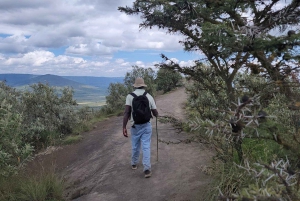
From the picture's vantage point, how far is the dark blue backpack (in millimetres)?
6457

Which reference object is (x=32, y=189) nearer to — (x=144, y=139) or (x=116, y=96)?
(x=144, y=139)

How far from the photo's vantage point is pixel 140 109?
6.46 meters

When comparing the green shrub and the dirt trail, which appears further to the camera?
the green shrub

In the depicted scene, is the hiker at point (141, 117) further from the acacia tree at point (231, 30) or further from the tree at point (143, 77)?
the tree at point (143, 77)

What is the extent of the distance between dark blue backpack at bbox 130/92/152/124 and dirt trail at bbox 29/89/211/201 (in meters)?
1.21

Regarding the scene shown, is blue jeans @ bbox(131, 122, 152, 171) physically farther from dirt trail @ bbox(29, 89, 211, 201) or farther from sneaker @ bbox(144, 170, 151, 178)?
dirt trail @ bbox(29, 89, 211, 201)

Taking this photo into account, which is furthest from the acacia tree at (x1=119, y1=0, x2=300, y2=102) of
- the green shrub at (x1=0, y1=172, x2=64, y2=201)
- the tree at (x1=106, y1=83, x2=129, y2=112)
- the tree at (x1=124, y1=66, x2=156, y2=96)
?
the tree at (x1=124, y1=66, x2=156, y2=96)

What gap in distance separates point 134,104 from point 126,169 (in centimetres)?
172

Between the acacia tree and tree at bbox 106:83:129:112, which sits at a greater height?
the acacia tree

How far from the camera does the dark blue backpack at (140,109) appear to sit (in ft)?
21.2

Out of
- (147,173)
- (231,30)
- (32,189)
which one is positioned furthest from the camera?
(147,173)

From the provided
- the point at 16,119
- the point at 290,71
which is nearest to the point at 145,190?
the point at 16,119

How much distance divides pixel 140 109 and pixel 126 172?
1.59 metres

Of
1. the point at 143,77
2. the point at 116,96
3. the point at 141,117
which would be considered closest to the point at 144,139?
the point at 141,117
